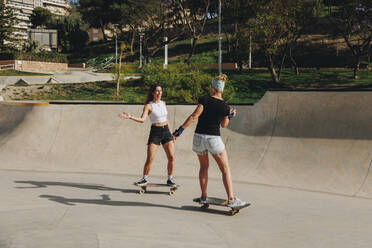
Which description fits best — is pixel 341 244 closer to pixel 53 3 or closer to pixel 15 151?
pixel 15 151

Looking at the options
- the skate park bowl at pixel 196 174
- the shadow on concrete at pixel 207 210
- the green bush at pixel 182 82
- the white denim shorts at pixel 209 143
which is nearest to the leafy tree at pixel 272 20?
the green bush at pixel 182 82

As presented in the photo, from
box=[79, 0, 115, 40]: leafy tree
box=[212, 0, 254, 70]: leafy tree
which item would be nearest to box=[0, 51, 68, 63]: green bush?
box=[79, 0, 115, 40]: leafy tree

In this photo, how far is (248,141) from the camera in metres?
9.42

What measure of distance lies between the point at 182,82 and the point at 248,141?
62.5 feet

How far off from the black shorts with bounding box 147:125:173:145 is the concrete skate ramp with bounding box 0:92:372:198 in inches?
79.0

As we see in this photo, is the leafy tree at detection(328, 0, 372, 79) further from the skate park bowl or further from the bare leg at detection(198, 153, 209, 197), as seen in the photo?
the bare leg at detection(198, 153, 209, 197)

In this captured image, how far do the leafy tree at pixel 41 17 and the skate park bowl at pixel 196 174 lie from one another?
8368 cm

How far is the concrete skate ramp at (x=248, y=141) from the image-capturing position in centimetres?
793

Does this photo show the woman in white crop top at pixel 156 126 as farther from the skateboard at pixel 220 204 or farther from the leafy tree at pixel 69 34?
Result: the leafy tree at pixel 69 34

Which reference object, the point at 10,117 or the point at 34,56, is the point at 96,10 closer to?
the point at 34,56

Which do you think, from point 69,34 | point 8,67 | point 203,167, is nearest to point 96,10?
point 69,34

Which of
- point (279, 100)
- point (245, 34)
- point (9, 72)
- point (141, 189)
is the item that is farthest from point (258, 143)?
point (9, 72)

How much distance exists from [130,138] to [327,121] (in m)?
4.66

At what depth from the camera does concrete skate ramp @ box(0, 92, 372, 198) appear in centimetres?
793
